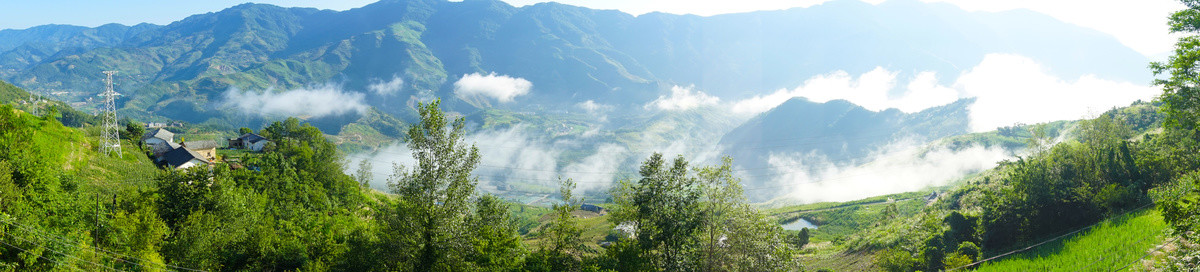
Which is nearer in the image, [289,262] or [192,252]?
[192,252]

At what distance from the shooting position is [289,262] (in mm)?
51781

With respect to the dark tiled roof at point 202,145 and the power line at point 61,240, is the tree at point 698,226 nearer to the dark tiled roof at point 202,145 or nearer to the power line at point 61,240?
the power line at point 61,240

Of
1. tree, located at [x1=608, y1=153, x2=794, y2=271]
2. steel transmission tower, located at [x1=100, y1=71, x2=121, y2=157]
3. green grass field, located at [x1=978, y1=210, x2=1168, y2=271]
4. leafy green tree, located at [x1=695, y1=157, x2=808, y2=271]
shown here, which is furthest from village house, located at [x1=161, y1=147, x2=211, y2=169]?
green grass field, located at [x1=978, y1=210, x2=1168, y2=271]

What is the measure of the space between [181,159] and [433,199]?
89714 millimetres

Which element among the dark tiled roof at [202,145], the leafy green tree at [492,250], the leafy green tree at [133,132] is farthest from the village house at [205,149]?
the leafy green tree at [492,250]

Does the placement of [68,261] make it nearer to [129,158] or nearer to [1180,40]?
[129,158]

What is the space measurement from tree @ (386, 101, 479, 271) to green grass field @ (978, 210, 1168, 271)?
1318 inches

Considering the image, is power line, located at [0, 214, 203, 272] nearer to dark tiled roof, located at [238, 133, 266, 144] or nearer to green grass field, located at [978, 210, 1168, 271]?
green grass field, located at [978, 210, 1168, 271]

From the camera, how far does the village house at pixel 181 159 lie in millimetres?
91062

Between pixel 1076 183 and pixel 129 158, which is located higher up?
pixel 129 158

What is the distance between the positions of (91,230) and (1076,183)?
→ 84253mm

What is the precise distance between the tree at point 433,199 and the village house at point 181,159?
8094cm

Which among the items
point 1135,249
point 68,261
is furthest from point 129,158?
point 1135,249

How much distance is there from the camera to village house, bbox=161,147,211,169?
91.1 m
